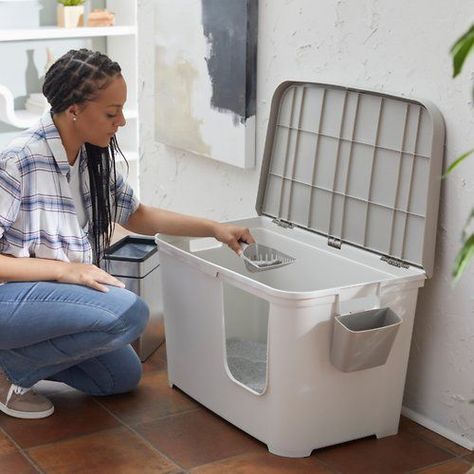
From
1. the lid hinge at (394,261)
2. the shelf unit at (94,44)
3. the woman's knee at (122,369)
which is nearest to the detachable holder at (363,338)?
the lid hinge at (394,261)

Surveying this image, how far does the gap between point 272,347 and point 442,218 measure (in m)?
0.43

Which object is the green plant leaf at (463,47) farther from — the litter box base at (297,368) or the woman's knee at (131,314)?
the woman's knee at (131,314)

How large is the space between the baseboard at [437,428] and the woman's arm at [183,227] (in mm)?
512

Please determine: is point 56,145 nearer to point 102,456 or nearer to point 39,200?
point 39,200

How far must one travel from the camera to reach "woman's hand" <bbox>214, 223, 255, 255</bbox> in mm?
2252

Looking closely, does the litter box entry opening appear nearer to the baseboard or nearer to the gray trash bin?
the gray trash bin

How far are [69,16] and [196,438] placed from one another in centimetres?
209

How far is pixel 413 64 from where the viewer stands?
206 centimetres

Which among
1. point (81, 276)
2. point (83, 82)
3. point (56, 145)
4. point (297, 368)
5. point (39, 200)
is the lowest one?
point (297, 368)

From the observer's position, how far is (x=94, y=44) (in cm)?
402

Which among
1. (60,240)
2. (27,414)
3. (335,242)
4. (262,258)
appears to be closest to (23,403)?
(27,414)

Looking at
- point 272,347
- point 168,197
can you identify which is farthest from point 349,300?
point 168,197

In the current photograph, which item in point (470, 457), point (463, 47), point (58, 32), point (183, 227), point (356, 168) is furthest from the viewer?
point (58, 32)

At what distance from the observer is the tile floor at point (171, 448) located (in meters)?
2.00
